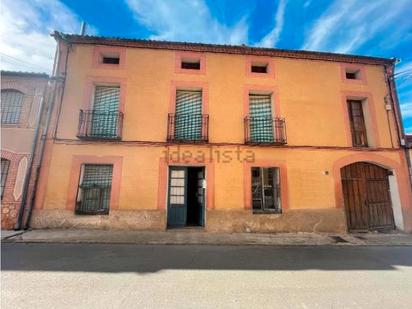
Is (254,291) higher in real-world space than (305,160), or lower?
lower

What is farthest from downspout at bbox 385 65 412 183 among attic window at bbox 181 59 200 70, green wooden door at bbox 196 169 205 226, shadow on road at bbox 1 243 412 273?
attic window at bbox 181 59 200 70

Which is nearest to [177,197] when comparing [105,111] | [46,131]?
[105,111]

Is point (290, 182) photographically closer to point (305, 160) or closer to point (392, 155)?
point (305, 160)

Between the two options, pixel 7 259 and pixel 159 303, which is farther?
pixel 7 259

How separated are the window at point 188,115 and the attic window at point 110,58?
3.03 m

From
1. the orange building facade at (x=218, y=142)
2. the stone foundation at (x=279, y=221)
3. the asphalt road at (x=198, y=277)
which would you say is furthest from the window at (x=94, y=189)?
the stone foundation at (x=279, y=221)

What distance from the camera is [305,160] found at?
8664mm

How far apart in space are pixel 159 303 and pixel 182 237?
3.94 m

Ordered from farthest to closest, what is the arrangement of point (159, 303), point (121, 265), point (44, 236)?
point (44, 236) < point (121, 265) < point (159, 303)

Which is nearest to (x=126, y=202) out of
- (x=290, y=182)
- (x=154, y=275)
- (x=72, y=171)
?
(x=72, y=171)

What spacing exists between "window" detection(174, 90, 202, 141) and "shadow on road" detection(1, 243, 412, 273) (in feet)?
14.2

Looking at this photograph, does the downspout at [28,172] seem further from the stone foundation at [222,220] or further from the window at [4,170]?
the window at [4,170]

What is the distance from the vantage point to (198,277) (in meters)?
4.00

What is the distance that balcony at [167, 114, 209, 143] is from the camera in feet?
28.0
